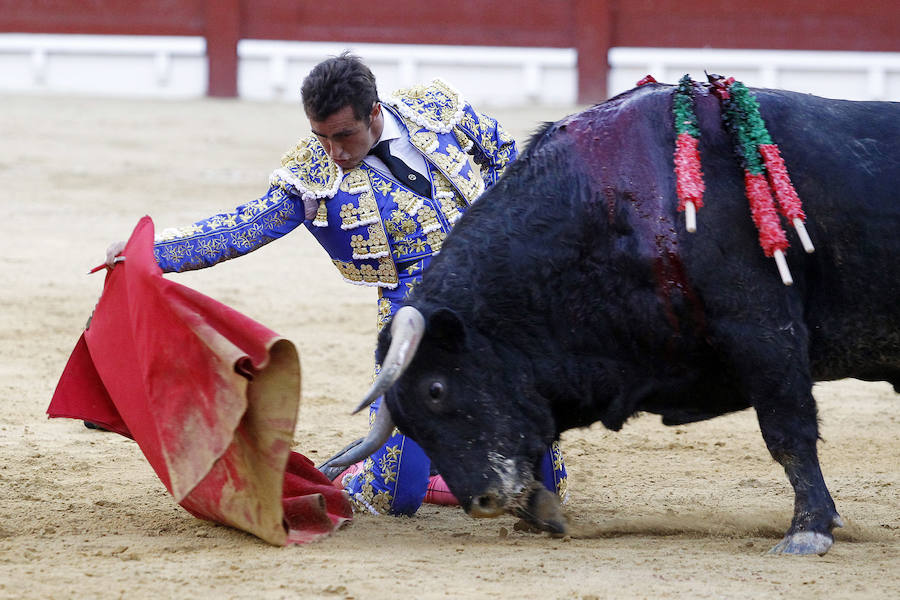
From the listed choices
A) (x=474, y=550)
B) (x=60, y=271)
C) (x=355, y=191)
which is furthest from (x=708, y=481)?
(x=60, y=271)

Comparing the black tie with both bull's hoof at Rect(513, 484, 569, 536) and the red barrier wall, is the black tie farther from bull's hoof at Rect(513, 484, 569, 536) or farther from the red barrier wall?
the red barrier wall

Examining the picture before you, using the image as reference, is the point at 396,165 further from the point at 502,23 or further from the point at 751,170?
the point at 502,23

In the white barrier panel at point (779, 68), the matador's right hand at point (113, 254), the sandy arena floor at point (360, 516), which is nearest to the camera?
the sandy arena floor at point (360, 516)

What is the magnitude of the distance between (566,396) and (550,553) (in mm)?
395

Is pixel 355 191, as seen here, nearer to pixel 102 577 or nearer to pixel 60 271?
pixel 102 577

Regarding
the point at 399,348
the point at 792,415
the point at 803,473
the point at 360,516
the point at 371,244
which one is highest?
the point at 371,244

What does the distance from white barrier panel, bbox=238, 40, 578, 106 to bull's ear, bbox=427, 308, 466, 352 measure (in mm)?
10161

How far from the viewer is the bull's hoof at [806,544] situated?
311 cm

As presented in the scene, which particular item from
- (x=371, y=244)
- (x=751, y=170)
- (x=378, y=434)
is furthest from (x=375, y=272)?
(x=751, y=170)

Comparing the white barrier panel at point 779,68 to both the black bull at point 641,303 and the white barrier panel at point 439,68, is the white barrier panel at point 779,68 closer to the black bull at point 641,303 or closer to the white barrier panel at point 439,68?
the white barrier panel at point 439,68

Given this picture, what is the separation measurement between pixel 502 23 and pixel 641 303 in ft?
35.2

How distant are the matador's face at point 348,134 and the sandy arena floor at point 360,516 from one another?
3.31ft

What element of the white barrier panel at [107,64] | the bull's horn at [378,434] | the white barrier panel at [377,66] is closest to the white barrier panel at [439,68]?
the white barrier panel at [377,66]

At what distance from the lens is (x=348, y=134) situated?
340 cm
